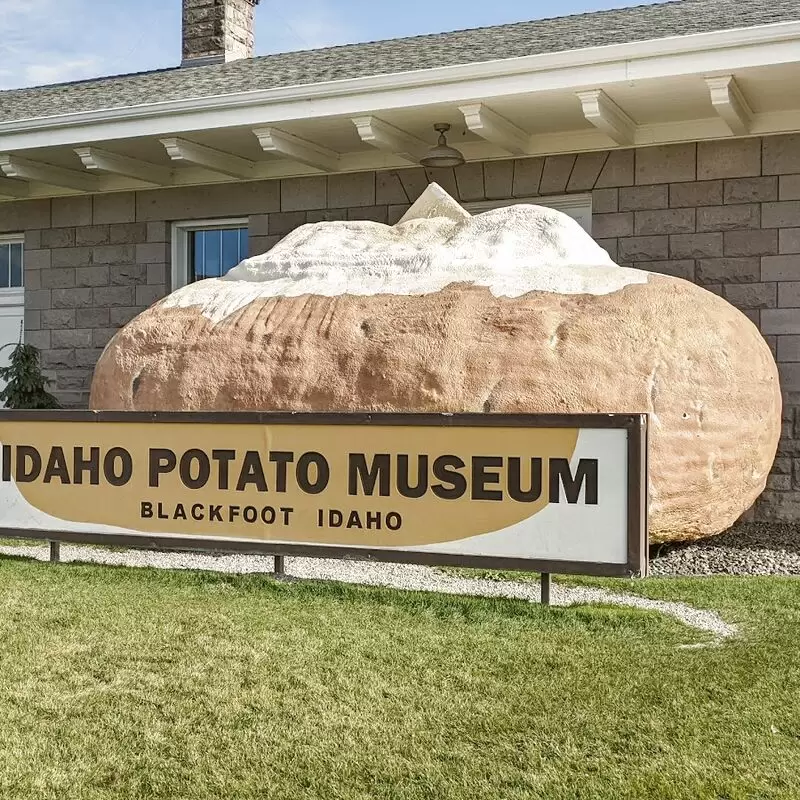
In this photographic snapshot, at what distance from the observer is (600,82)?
24.8ft

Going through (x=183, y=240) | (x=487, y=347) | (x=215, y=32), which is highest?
(x=215, y=32)

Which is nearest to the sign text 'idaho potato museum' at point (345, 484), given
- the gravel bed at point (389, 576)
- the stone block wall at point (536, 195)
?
the gravel bed at point (389, 576)

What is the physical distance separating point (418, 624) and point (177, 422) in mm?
1961

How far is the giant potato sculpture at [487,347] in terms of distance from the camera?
5.88 meters

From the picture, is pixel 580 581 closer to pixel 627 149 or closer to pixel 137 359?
pixel 137 359

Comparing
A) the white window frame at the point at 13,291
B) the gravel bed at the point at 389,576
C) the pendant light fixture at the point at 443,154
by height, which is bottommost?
the gravel bed at the point at 389,576

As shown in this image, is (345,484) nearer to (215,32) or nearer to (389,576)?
(389,576)

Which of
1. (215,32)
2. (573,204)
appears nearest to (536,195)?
(573,204)

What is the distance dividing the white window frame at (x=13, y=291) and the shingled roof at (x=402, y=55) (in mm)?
1227

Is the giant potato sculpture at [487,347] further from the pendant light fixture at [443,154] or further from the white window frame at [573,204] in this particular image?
the white window frame at [573,204]

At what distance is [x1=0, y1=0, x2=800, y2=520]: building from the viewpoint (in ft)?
25.8

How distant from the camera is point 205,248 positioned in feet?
34.7

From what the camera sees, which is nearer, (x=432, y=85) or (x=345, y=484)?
(x=345, y=484)

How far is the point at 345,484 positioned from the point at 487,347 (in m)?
1.20
